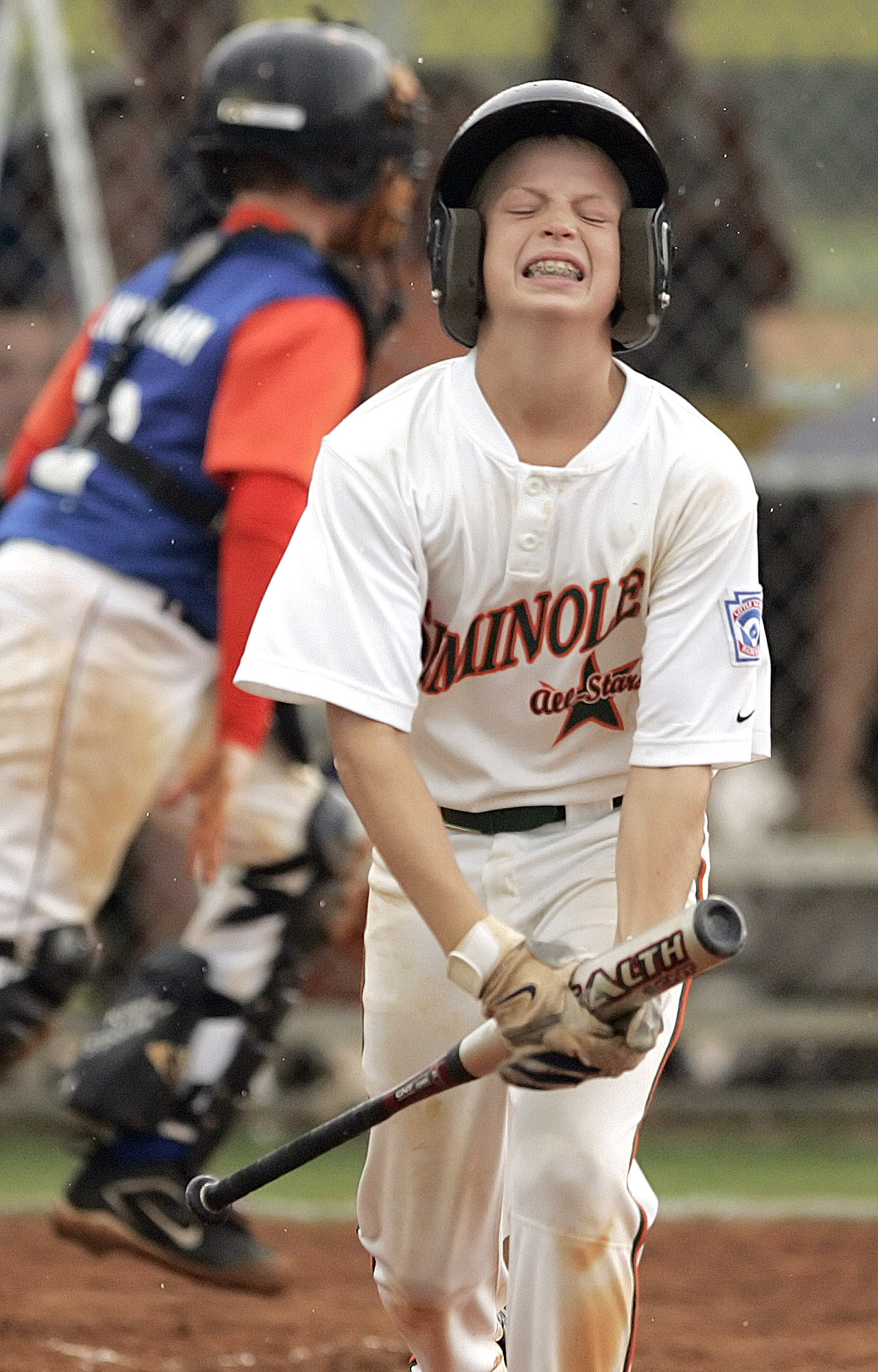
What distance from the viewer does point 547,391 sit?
2.51m

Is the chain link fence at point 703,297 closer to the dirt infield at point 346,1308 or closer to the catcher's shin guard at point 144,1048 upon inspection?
the dirt infield at point 346,1308

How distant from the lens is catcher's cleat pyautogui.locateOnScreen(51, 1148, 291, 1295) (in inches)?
151

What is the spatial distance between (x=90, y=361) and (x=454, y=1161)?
6.74ft

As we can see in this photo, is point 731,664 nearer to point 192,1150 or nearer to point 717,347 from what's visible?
point 192,1150

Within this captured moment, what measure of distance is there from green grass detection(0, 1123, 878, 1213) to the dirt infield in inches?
16.5

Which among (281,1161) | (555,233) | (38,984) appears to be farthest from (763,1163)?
(555,233)

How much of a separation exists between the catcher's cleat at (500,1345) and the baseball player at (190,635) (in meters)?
1.00

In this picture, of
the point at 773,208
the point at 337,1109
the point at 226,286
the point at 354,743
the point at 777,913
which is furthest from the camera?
the point at 773,208

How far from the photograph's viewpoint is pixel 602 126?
8.07 ft

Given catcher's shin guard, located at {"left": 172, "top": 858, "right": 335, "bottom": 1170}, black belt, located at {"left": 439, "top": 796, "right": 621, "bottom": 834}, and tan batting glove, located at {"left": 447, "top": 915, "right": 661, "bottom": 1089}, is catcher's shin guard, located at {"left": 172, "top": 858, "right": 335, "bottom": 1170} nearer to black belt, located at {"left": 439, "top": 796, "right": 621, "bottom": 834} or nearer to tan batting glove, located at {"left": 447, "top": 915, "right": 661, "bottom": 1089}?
black belt, located at {"left": 439, "top": 796, "right": 621, "bottom": 834}

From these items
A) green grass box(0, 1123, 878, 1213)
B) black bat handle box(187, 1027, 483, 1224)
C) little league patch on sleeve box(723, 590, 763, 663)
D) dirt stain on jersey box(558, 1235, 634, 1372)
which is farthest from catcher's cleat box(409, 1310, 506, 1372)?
green grass box(0, 1123, 878, 1213)

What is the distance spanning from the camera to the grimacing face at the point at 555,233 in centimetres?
244

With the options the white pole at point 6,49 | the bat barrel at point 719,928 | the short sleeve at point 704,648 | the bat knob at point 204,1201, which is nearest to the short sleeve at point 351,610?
the short sleeve at point 704,648

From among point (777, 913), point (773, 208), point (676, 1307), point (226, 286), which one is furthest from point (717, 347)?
point (676, 1307)
